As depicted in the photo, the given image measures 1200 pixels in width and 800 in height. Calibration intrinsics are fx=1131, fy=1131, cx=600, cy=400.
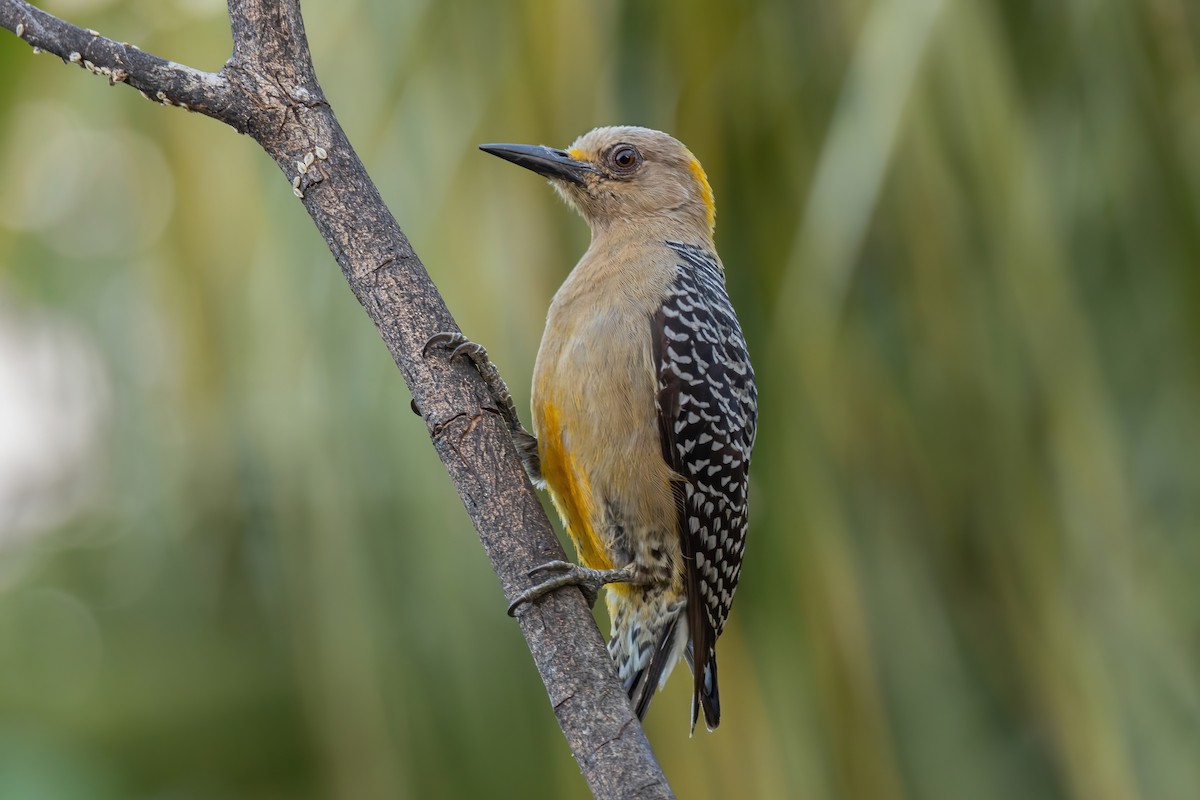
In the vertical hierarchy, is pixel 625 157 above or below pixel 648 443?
above

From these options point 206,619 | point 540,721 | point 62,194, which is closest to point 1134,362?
point 540,721

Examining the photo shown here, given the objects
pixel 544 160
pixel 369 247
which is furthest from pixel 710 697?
pixel 369 247

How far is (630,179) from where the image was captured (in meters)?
2.77

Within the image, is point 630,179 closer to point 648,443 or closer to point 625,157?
point 625,157

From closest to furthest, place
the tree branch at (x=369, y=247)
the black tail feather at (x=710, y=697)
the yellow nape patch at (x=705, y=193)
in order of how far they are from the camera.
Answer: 1. the tree branch at (x=369, y=247)
2. the black tail feather at (x=710, y=697)
3. the yellow nape patch at (x=705, y=193)

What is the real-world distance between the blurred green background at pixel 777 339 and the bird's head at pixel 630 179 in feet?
1.12

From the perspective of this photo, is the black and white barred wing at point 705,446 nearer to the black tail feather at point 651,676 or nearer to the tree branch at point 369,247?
the black tail feather at point 651,676

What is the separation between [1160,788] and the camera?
6.59 feet

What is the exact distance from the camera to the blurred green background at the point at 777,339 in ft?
6.48

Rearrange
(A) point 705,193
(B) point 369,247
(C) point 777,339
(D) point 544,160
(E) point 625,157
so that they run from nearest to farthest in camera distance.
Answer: (B) point 369,247 → (C) point 777,339 → (D) point 544,160 → (E) point 625,157 → (A) point 705,193

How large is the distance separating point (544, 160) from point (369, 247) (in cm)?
82

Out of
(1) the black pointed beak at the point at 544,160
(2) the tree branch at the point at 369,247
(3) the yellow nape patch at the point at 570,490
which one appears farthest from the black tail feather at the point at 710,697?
(1) the black pointed beak at the point at 544,160

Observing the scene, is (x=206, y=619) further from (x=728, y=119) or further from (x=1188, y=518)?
(x=1188, y=518)

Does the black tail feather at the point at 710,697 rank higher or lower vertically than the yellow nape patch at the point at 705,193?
lower
